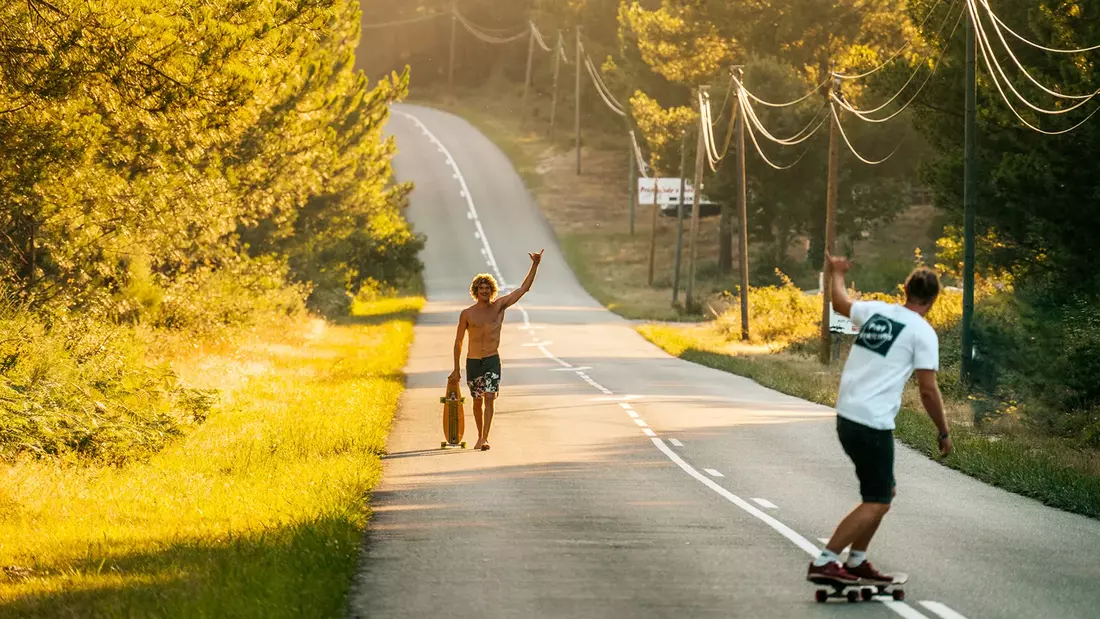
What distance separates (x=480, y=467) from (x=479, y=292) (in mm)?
2006

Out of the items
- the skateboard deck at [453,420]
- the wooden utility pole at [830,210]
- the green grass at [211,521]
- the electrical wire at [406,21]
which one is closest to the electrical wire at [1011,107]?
the wooden utility pole at [830,210]

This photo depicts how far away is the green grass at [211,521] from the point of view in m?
9.55

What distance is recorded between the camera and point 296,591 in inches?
371

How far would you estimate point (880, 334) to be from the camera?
902 centimetres

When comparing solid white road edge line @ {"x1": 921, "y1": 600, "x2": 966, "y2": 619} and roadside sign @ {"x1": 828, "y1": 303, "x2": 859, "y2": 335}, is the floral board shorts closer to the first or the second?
solid white road edge line @ {"x1": 921, "y1": 600, "x2": 966, "y2": 619}

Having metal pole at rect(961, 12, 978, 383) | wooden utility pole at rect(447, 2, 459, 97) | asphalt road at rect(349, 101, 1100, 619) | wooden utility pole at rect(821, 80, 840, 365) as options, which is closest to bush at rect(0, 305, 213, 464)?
asphalt road at rect(349, 101, 1100, 619)

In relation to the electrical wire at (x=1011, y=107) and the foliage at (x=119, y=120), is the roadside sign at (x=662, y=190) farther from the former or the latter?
the foliage at (x=119, y=120)

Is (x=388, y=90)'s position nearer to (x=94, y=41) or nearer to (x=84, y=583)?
(x=94, y=41)

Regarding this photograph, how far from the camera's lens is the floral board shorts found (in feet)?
56.9

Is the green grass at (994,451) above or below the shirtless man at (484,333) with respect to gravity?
below

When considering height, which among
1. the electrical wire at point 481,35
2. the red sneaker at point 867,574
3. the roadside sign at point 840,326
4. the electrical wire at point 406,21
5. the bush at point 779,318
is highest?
the electrical wire at point 406,21

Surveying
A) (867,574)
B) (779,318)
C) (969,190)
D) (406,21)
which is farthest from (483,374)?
(406,21)

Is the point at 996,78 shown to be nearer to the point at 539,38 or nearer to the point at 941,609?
the point at 941,609

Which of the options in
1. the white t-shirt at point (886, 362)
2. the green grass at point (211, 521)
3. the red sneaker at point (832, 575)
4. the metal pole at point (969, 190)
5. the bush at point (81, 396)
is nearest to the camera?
the white t-shirt at point (886, 362)
